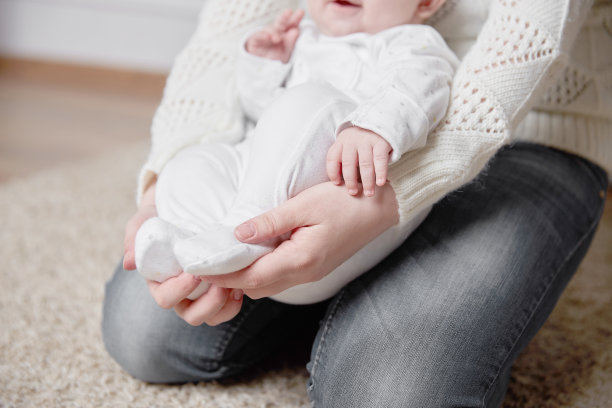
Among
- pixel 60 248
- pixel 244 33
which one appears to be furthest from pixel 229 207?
pixel 60 248

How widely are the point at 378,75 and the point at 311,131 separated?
12cm

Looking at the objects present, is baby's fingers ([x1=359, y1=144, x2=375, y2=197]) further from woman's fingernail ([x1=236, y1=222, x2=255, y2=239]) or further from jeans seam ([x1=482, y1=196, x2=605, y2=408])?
jeans seam ([x1=482, y1=196, x2=605, y2=408])

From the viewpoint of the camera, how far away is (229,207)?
2.15 ft

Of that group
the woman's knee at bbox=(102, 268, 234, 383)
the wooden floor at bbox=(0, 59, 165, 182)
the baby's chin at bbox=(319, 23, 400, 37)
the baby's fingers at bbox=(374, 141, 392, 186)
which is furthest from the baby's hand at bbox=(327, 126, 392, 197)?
the wooden floor at bbox=(0, 59, 165, 182)

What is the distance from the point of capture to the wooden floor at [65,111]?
1.75 m

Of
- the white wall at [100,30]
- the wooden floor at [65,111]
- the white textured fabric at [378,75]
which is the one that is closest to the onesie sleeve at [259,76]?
the white textured fabric at [378,75]

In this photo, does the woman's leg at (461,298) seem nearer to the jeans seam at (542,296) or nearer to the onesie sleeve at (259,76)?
the jeans seam at (542,296)

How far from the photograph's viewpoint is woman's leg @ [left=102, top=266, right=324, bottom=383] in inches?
30.6

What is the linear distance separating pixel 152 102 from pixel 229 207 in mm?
1850

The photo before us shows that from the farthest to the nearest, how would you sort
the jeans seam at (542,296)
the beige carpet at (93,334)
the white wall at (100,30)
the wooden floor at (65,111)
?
the white wall at (100,30), the wooden floor at (65,111), the beige carpet at (93,334), the jeans seam at (542,296)

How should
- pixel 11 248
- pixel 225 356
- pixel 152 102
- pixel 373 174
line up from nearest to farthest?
pixel 373 174
pixel 225 356
pixel 11 248
pixel 152 102

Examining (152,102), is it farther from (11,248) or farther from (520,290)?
(520,290)

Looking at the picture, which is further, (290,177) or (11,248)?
(11,248)

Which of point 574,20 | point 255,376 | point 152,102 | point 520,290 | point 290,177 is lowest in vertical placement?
point 152,102
